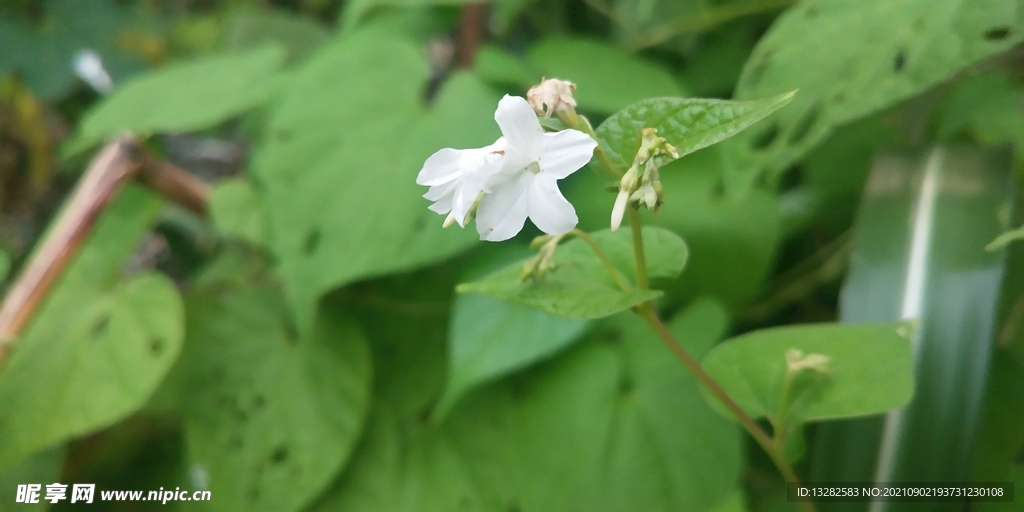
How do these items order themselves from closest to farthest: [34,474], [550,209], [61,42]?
1. [550,209]
2. [34,474]
3. [61,42]

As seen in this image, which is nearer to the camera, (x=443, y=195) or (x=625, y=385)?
(x=443, y=195)

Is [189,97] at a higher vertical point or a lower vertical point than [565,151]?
lower

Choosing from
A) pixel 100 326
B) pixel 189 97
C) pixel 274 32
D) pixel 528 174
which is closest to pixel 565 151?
pixel 528 174

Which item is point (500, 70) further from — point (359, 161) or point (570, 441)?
point (570, 441)

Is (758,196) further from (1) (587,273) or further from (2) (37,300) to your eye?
(2) (37,300)

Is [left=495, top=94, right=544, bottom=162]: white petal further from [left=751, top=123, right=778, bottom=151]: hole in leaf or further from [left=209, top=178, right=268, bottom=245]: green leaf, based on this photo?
[left=209, top=178, right=268, bottom=245]: green leaf

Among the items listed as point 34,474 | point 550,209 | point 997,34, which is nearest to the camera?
point 550,209
